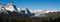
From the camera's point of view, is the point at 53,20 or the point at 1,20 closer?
the point at 1,20

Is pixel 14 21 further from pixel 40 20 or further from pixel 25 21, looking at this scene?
pixel 40 20

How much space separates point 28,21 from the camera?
2709mm

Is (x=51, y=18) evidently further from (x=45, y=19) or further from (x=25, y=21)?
(x=25, y=21)

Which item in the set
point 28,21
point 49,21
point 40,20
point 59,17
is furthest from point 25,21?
point 59,17

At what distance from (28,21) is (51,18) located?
0.53 metres

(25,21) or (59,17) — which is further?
(59,17)

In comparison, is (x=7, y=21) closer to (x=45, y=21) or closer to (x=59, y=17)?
(x=45, y=21)

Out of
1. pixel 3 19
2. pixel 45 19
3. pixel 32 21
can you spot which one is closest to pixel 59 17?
pixel 45 19

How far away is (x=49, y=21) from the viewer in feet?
9.18

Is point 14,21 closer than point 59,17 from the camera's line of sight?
Yes

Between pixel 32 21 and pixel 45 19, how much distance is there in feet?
0.89

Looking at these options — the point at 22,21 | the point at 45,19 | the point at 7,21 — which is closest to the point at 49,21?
the point at 45,19

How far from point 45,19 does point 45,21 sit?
0.05 metres

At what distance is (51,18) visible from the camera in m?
2.93
